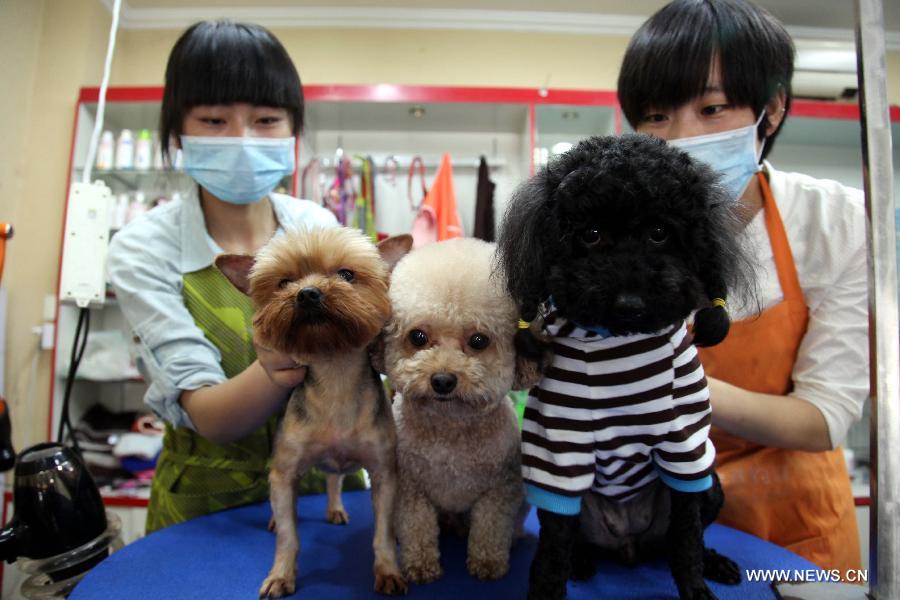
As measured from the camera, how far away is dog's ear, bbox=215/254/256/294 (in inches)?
33.2

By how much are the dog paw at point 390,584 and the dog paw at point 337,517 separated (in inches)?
11.8

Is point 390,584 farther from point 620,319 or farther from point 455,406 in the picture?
point 620,319

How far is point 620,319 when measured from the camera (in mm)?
598

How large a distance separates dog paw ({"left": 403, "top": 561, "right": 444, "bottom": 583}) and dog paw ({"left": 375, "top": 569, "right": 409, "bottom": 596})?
23 mm

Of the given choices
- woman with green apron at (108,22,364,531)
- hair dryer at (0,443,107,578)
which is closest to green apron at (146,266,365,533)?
woman with green apron at (108,22,364,531)

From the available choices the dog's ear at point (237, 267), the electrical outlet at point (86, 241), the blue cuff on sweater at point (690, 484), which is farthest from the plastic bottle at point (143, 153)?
the blue cuff on sweater at point (690, 484)

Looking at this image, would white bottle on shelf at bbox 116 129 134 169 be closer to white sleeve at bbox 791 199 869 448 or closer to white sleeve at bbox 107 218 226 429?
white sleeve at bbox 107 218 226 429

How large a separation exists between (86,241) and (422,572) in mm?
1761

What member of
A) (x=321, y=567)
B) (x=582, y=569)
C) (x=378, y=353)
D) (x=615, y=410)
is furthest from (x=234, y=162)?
(x=582, y=569)

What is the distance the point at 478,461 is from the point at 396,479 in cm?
15

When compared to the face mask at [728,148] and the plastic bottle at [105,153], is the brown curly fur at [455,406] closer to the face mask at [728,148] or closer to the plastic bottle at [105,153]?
the face mask at [728,148]

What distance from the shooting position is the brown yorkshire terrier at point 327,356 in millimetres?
767

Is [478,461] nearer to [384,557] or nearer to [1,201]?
[384,557]

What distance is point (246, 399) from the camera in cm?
95
